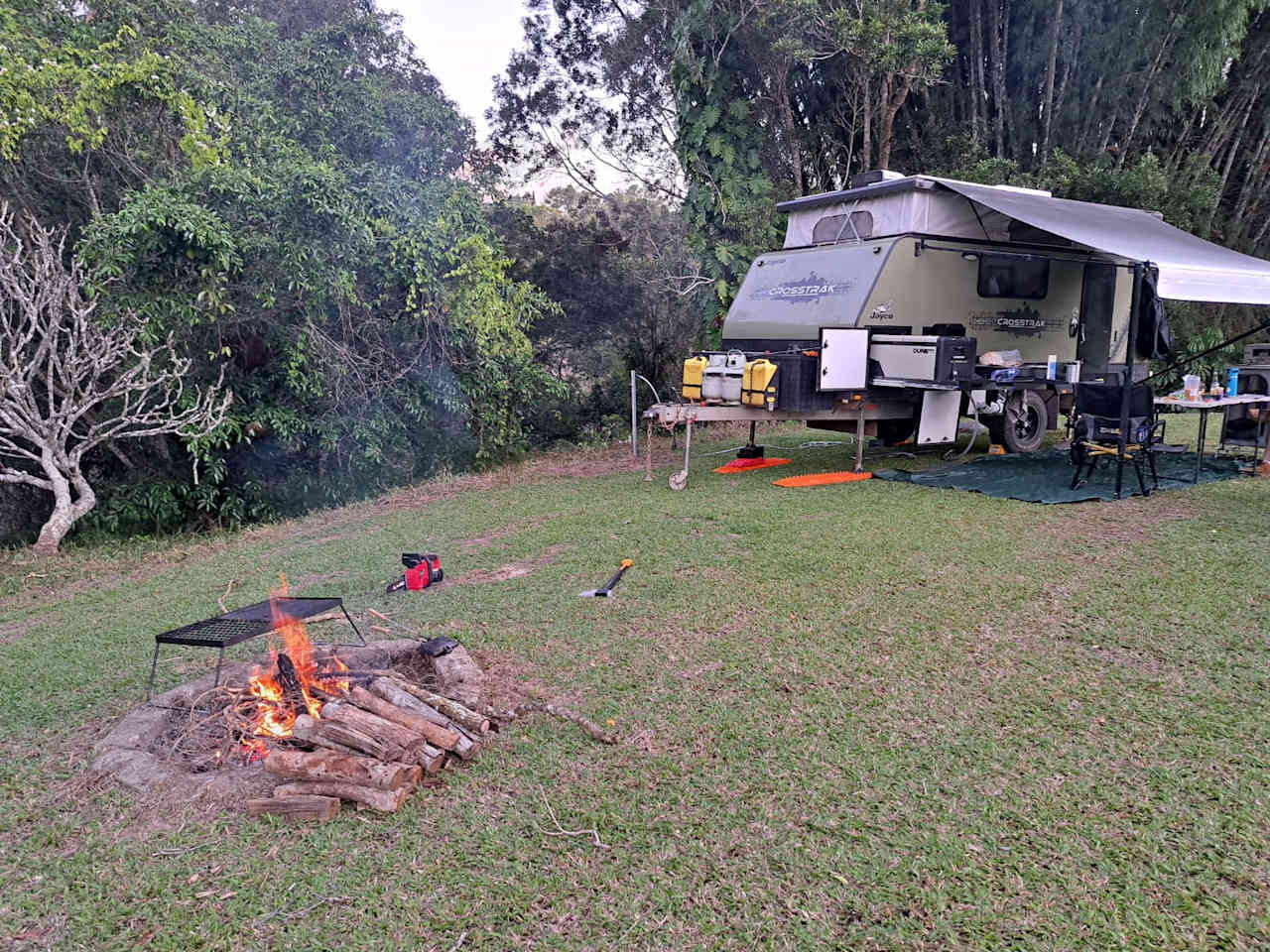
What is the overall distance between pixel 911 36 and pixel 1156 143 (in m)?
5.00

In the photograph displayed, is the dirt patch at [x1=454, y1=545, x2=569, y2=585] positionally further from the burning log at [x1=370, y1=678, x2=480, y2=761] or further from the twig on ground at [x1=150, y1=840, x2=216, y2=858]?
the twig on ground at [x1=150, y1=840, x2=216, y2=858]

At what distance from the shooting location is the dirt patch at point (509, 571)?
5.25 m

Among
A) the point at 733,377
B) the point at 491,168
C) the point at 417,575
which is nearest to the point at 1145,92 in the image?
the point at 733,377

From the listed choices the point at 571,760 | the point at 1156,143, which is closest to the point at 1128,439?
the point at 571,760

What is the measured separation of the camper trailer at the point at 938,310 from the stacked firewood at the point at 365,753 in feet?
15.3

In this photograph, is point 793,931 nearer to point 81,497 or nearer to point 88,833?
point 88,833

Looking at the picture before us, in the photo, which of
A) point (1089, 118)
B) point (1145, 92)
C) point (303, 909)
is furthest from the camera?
point (1089, 118)

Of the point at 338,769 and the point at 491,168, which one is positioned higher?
the point at 491,168

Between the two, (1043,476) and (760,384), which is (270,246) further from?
(1043,476)

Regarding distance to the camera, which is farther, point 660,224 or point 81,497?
point 660,224

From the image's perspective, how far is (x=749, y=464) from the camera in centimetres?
883

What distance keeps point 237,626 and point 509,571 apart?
222 cm

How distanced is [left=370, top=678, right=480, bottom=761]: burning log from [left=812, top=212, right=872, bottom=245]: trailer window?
6660 millimetres

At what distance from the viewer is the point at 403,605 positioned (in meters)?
4.71
